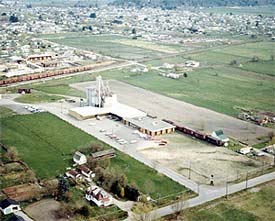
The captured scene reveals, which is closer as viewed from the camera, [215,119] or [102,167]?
[102,167]

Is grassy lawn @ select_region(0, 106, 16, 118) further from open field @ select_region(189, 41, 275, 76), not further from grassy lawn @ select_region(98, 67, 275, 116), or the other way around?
open field @ select_region(189, 41, 275, 76)

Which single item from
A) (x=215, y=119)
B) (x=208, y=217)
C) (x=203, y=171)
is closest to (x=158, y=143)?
(x=203, y=171)

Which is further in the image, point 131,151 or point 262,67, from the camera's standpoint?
point 262,67

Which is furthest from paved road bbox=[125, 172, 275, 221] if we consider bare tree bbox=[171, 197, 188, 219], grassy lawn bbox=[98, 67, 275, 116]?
grassy lawn bbox=[98, 67, 275, 116]

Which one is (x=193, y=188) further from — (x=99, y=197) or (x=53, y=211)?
(x=53, y=211)

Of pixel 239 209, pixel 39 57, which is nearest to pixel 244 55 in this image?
pixel 39 57

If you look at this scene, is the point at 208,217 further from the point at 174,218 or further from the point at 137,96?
the point at 137,96

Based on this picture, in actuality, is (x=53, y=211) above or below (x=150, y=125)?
below
